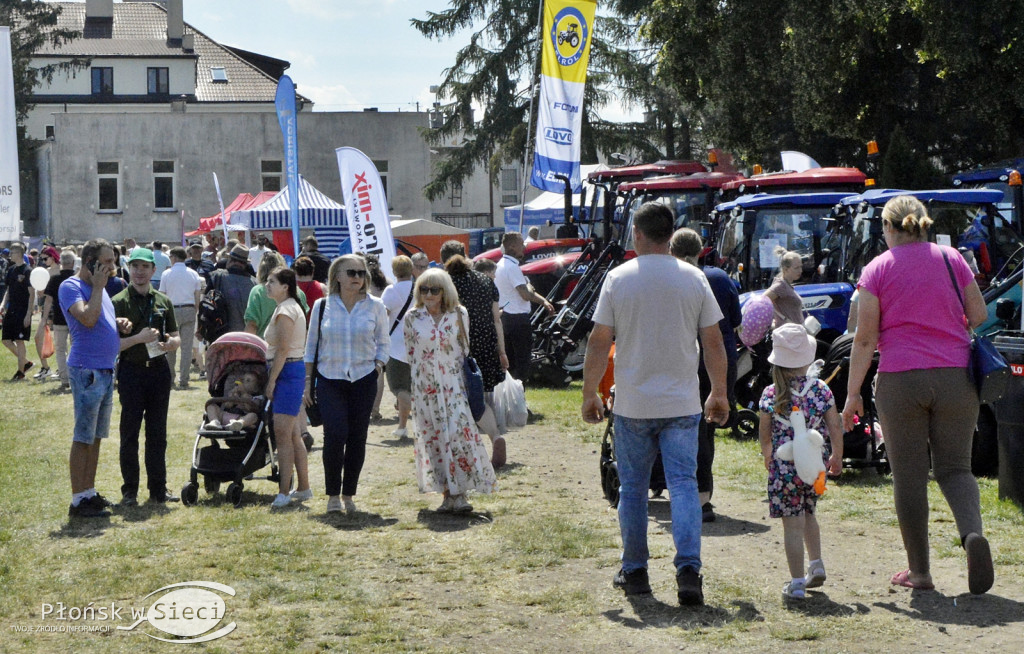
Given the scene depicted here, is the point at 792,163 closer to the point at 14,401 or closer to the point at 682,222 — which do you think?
the point at 682,222

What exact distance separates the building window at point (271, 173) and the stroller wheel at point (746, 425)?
38.7 metres

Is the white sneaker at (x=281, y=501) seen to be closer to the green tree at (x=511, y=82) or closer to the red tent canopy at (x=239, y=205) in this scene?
the red tent canopy at (x=239, y=205)

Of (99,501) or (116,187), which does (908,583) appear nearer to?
(99,501)

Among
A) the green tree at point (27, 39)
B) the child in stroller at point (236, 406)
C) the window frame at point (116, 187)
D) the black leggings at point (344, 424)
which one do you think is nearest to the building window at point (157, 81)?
the green tree at point (27, 39)

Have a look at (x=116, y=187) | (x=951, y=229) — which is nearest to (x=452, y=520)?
(x=951, y=229)

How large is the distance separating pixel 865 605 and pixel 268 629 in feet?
9.13

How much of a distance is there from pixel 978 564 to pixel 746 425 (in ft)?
19.5

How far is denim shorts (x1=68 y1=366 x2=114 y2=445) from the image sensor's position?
8570 millimetres

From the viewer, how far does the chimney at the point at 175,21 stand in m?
69.9

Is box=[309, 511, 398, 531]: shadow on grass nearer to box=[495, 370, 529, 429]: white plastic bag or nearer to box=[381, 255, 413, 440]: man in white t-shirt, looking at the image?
box=[495, 370, 529, 429]: white plastic bag

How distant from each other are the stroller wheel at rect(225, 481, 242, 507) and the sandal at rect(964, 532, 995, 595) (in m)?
5.28

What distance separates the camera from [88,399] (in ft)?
28.1

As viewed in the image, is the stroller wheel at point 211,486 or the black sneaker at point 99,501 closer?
the black sneaker at point 99,501

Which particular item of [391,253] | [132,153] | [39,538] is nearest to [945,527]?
[39,538]
